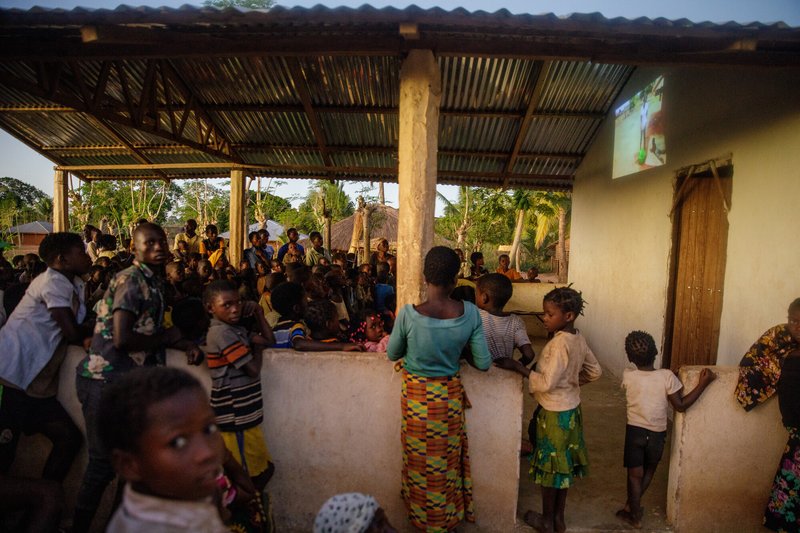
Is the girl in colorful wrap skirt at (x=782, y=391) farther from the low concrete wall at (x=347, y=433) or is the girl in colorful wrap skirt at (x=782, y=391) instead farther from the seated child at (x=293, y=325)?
the seated child at (x=293, y=325)

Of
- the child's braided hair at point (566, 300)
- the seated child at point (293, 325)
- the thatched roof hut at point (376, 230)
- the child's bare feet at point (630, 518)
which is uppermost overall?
the thatched roof hut at point (376, 230)

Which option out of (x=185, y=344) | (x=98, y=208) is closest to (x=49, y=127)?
(x=185, y=344)

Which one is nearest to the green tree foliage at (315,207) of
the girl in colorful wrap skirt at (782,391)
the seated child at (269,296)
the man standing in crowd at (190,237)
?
the man standing in crowd at (190,237)

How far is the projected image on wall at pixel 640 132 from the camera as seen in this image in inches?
232

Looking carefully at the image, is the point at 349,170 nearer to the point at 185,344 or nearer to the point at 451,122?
the point at 451,122

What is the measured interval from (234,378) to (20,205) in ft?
161

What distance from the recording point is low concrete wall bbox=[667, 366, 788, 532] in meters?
2.96

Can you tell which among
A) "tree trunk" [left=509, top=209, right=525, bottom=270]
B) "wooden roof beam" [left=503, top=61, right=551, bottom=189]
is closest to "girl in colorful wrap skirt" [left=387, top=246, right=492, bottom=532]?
"wooden roof beam" [left=503, top=61, right=551, bottom=189]

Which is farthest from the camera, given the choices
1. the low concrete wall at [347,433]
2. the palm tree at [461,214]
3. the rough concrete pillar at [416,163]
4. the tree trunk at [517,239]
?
the palm tree at [461,214]

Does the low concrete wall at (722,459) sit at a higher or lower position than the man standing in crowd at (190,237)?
lower

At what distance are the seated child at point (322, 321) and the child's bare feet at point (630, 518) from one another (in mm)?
2210

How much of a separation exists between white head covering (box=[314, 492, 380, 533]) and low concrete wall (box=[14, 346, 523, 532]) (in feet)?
4.43

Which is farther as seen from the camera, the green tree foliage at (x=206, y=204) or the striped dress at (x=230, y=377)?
the green tree foliage at (x=206, y=204)

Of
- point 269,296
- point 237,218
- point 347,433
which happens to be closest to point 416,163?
point 269,296
